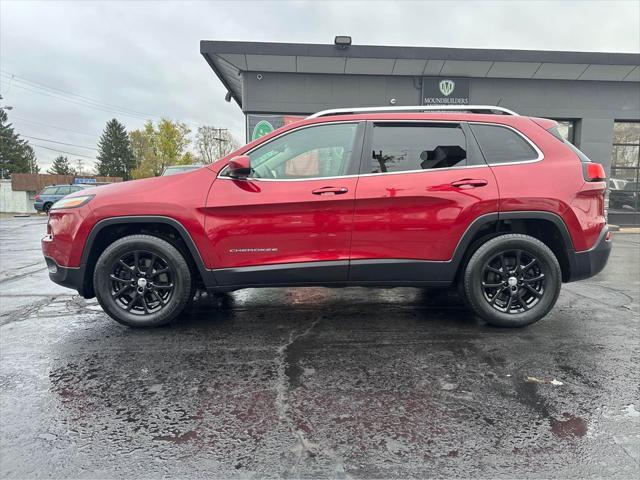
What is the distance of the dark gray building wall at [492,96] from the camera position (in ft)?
40.7

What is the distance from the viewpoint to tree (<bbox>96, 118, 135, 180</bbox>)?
73.4 m

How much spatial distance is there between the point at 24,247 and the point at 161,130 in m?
48.3

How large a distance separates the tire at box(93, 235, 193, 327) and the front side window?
43.0 inches

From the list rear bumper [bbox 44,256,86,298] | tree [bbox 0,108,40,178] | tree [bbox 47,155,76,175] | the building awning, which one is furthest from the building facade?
tree [bbox 47,155,76,175]

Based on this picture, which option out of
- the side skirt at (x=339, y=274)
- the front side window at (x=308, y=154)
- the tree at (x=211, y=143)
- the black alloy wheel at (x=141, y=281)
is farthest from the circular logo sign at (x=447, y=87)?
the tree at (x=211, y=143)

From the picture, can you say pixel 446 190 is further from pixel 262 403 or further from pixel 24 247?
pixel 24 247

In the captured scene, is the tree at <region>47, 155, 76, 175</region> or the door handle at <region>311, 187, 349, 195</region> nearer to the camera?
the door handle at <region>311, 187, 349, 195</region>

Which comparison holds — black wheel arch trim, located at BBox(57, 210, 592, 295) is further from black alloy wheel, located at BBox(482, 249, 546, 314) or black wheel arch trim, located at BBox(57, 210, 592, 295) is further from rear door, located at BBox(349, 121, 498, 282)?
black alloy wheel, located at BBox(482, 249, 546, 314)

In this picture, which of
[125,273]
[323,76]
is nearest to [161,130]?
[323,76]

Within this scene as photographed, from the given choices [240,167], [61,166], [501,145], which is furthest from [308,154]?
[61,166]

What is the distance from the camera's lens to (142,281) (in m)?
3.69

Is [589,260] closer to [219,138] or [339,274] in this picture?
[339,274]

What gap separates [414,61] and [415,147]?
9.33 metres

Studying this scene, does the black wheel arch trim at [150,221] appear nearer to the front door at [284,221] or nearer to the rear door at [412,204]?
the front door at [284,221]
